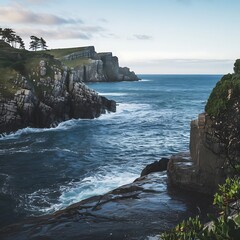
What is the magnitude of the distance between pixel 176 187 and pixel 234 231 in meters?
19.6

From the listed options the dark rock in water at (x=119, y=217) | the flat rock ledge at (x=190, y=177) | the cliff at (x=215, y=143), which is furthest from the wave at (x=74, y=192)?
the cliff at (x=215, y=143)

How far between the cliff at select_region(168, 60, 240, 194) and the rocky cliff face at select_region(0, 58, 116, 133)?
1497 inches

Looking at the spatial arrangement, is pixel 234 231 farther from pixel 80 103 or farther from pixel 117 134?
pixel 80 103

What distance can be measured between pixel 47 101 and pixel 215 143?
4674cm

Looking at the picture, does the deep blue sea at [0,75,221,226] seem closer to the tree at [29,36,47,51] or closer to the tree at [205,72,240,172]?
the tree at [205,72,240,172]

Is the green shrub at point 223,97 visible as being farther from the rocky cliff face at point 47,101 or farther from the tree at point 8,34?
the tree at point 8,34

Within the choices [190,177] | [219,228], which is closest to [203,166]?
[190,177]

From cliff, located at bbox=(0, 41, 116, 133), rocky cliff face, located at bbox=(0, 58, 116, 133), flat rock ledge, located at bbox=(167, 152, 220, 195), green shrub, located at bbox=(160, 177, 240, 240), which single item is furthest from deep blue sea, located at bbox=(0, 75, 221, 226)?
green shrub, located at bbox=(160, 177, 240, 240)

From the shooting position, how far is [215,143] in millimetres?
23266

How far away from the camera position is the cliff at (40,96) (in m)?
57.2

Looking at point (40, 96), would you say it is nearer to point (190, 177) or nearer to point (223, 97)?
Result: point (190, 177)

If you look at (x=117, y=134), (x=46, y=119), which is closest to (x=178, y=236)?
(x=117, y=134)

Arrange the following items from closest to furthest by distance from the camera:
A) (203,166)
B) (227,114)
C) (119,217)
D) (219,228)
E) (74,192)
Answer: (219,228) → (119,217) → (227,114) → (203,166) → (74,192)

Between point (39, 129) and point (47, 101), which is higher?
point (47, 101)
